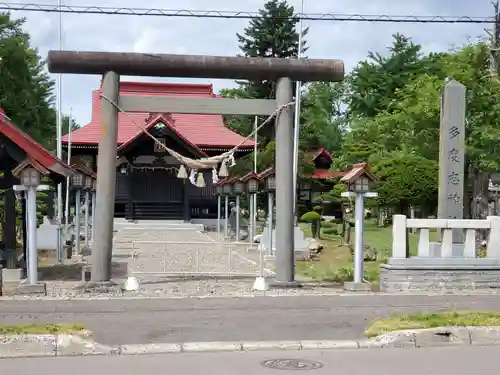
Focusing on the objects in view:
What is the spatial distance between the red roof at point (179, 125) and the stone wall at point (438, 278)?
2517 cm

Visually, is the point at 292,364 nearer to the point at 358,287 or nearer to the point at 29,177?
the point at 358,287

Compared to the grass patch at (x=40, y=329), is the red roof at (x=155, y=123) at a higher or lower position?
higher

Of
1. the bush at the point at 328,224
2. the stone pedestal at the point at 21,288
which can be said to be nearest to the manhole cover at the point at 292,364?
the stone pedestal at the point at 21,288

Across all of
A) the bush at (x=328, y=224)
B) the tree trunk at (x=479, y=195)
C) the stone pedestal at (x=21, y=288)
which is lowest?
the bush at (x=328, y=224)

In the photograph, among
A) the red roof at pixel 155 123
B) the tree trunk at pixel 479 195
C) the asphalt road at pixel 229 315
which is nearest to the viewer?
the asphalt road at pixel 229 315

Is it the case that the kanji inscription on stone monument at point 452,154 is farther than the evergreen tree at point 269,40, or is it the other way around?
the evergreen tree at point 269,40

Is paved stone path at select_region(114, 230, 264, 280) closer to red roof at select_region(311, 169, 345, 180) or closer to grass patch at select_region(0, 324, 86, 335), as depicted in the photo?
grass patch at select_region(0, 324, 86, 335)

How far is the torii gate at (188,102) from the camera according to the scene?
43.2 ft

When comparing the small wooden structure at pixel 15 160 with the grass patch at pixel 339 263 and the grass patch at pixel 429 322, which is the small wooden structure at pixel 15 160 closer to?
the grass patch at pixel 339 263

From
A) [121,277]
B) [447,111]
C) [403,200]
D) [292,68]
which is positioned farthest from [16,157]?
[403,200]

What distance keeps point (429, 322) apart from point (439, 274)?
4.93 meters

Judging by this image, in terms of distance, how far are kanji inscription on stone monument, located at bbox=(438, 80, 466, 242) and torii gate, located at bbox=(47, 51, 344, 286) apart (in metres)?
3.67

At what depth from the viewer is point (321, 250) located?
2300cm

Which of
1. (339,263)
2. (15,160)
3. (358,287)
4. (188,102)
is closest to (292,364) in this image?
(358,287)
